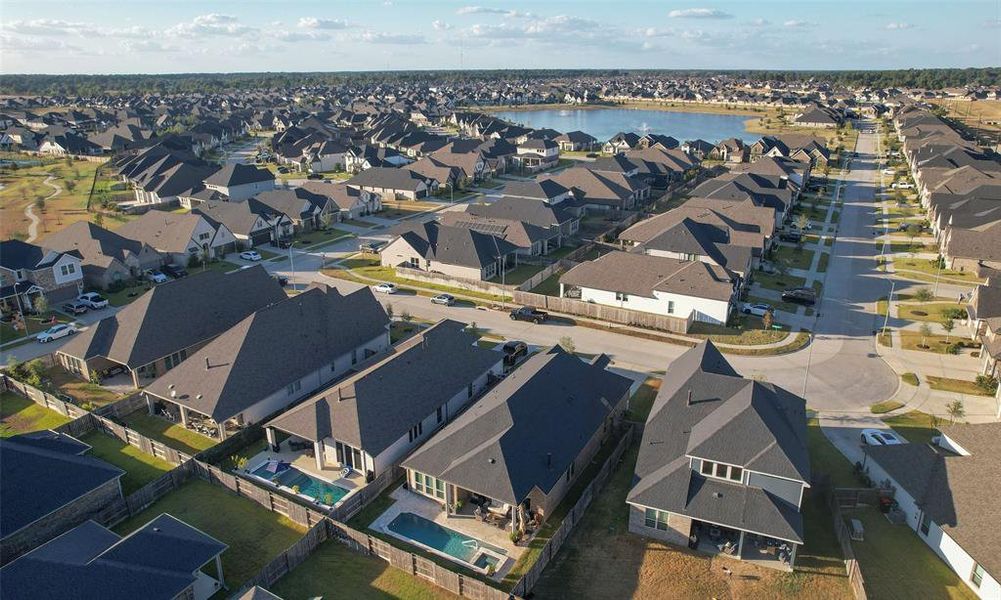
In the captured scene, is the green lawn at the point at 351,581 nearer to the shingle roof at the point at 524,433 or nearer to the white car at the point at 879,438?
the shingle roof at the point at 524,433

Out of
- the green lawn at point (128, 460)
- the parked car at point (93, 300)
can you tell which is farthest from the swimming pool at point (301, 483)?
the parked car at point (93, 300)

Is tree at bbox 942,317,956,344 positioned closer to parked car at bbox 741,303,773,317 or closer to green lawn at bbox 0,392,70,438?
parked car at bbox 741,303,773,317

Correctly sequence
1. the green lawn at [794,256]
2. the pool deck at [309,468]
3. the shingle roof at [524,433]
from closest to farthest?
1. the shingle roof at [524,433]
2. the pool deck at [309,468]
3. the green lawn at [794,256]

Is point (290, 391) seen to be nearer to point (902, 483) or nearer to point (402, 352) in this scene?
point (402, 352)

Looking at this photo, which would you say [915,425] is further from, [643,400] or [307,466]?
[307,466]

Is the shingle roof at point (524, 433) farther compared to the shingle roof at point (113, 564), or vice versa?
the shingle roof at point (524, 433)
